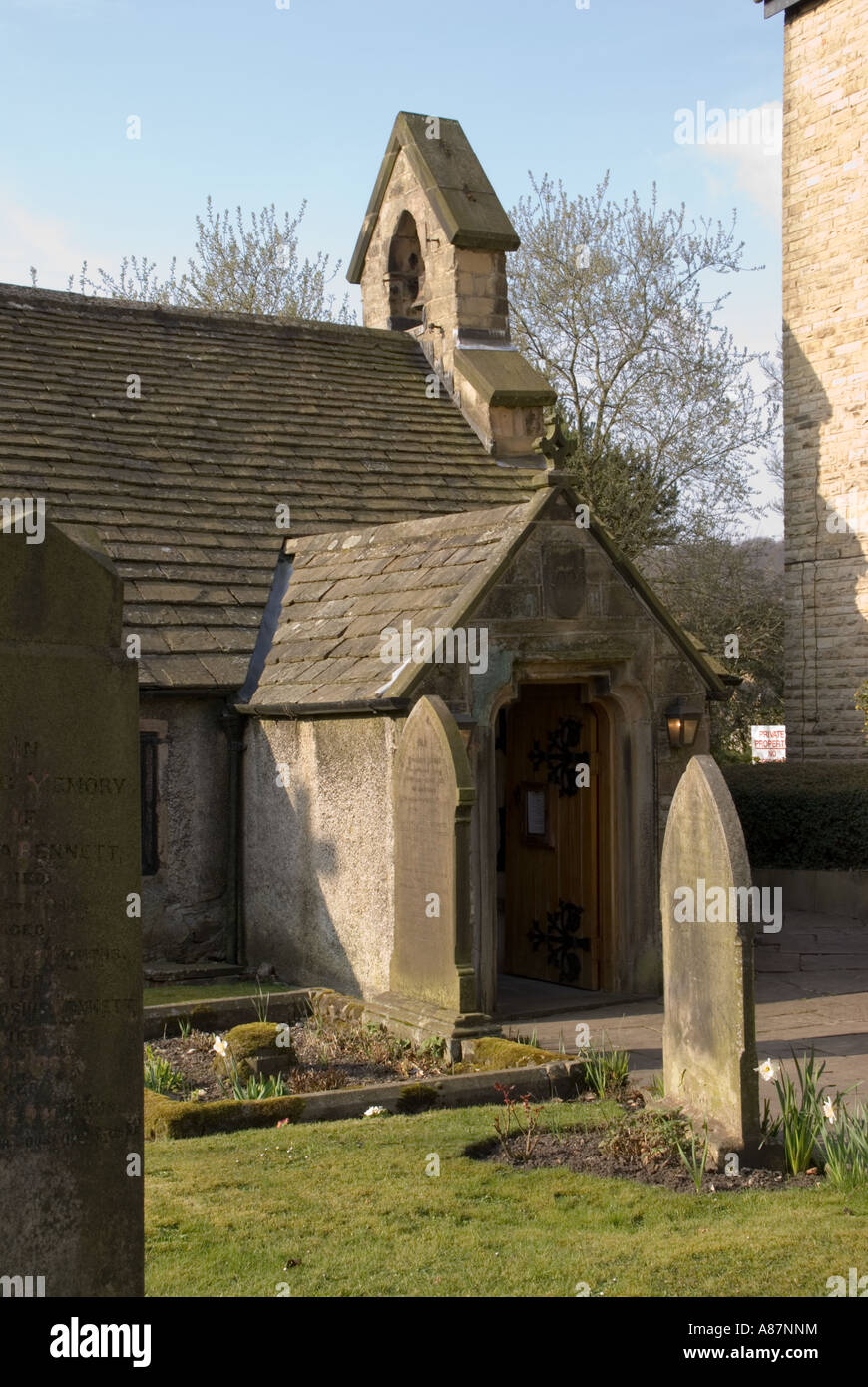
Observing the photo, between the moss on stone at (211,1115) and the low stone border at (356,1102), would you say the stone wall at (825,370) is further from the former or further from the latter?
the moss on stone at (211,1115)

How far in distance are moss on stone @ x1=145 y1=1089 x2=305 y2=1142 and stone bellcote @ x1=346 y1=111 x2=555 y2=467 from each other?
10516mm

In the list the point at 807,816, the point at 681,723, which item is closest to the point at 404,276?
the point at 807,816

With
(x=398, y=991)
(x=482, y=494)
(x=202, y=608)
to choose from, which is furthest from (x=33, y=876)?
(x=482, y=494)

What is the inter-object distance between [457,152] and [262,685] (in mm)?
9884

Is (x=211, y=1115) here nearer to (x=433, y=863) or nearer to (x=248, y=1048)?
(x=248, y=1048)

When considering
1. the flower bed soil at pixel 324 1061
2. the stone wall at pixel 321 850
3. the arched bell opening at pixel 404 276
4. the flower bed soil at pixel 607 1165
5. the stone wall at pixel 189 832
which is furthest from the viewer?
the arched bell opening at pixel 404 276

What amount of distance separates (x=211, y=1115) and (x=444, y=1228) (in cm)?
198

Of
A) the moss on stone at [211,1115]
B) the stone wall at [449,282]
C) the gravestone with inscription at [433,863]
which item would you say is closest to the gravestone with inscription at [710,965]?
the gravestone with inscription at [433,863]

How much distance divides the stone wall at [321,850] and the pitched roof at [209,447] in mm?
1033

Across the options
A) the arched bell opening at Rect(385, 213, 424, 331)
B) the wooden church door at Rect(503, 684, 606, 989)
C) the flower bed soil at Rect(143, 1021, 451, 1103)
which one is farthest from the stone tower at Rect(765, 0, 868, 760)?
the flower bed soil at Rect(143, 1021, 451, 1103)

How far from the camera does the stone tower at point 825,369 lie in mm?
20469

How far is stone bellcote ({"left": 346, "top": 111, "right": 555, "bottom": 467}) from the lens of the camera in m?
17.1

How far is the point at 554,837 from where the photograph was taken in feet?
40.8
